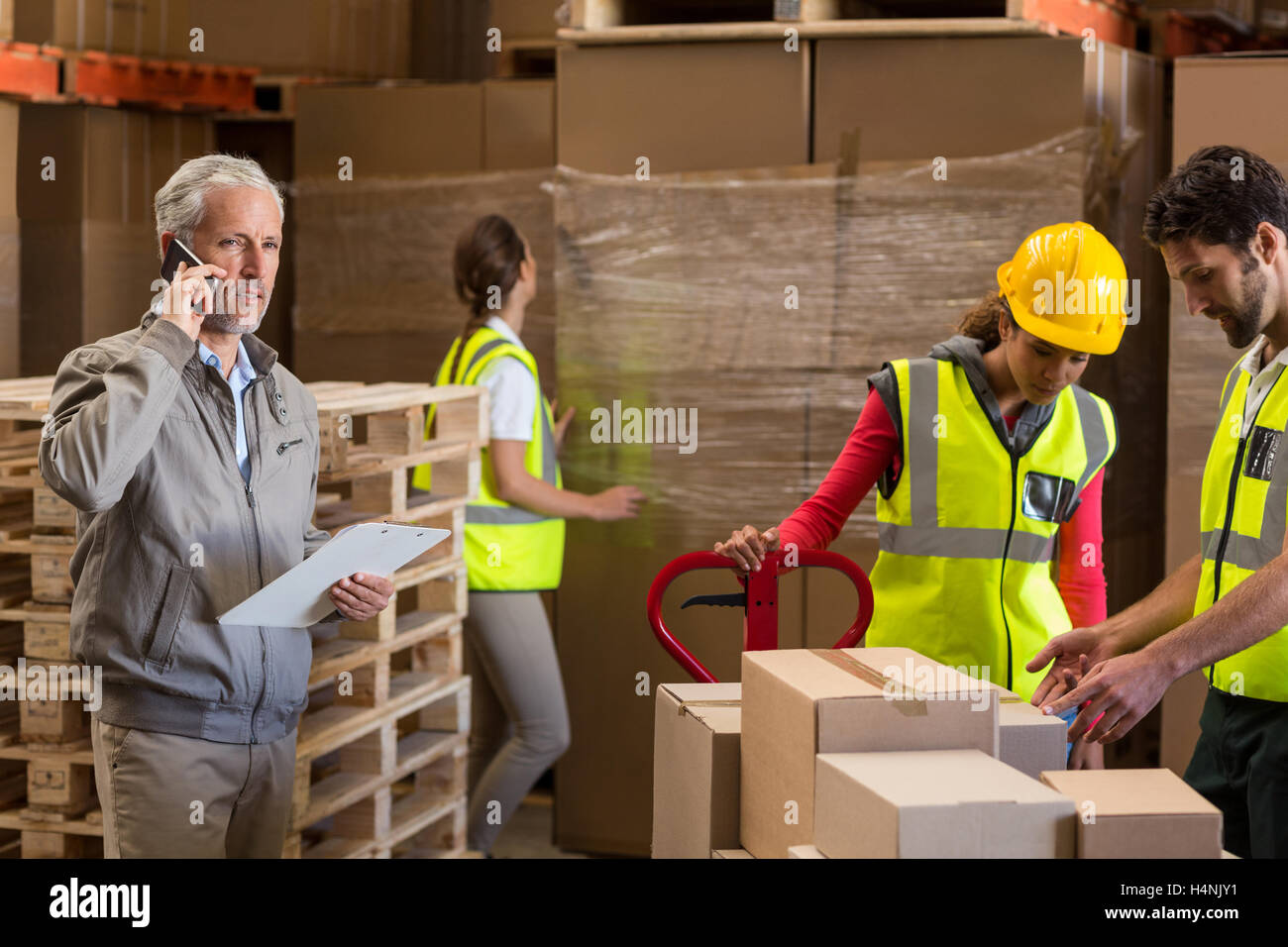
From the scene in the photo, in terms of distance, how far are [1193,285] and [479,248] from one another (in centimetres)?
246

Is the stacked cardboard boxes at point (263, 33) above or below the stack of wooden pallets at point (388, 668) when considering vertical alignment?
above

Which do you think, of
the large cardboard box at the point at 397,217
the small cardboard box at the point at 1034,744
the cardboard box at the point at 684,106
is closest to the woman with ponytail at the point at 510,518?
the cardboard box at the point at 684,106

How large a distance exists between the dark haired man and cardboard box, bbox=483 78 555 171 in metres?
2.75

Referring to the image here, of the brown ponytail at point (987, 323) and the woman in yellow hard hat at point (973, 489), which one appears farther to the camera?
the brown ponytail at point (987, 323)

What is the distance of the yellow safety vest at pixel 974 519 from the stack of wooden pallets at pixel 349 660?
1385mm

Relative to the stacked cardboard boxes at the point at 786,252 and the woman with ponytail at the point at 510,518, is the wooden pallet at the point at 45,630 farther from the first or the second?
the stacked cardboard boxes at the point at 786,252

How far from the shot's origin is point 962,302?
169 inches

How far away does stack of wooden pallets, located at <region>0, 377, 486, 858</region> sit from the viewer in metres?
3.22

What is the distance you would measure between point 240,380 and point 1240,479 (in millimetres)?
1943

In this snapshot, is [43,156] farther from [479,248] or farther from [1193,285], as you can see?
[1193,285]

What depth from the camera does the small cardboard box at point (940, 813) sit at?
5.49ft

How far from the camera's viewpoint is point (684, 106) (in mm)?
4438

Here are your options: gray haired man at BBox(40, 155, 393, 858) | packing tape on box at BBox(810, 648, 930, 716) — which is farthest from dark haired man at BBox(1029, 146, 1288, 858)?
gray haired man at BBox(40, 155, 393, 858)

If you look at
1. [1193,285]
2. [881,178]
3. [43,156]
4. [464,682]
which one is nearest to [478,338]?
[464,682]
